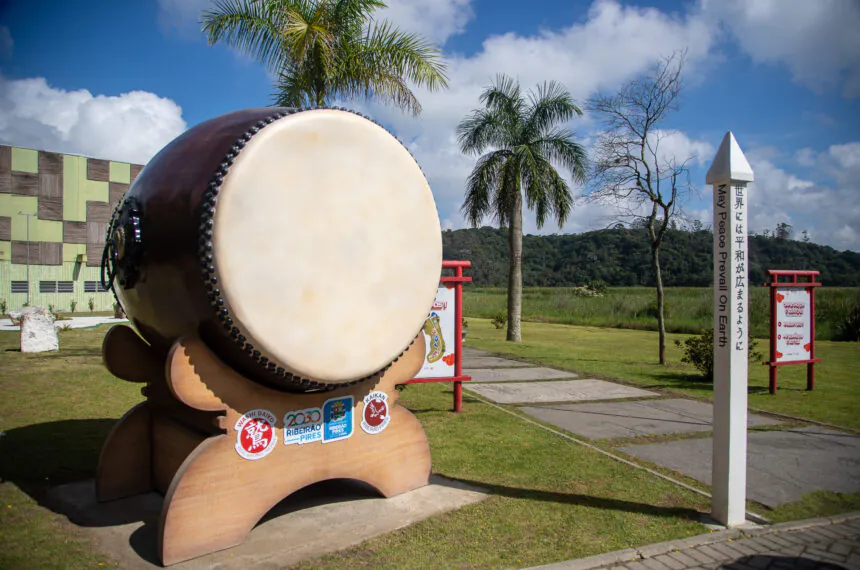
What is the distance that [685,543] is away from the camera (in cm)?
393

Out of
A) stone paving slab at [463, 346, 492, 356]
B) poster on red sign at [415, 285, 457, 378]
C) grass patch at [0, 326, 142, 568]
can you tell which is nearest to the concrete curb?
grass patch at [0, 326, 142, 568]

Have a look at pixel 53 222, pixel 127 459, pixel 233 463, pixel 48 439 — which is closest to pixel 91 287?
pixel 53 222

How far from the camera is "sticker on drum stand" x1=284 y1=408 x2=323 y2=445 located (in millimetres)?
4020

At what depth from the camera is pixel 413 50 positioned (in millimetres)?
10461

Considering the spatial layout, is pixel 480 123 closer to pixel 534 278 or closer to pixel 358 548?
pixel 358 548

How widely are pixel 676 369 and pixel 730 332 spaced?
9316 mm

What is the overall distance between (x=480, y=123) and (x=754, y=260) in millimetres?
37201

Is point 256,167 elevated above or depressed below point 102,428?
above

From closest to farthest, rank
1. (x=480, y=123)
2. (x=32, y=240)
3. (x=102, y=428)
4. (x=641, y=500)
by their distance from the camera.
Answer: (x=641, y=500), (x=102, y=428), (x=480, y=123), (x=32, y=240)

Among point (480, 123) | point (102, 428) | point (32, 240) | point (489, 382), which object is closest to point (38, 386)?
point (102, 428)

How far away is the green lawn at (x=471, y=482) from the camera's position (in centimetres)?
369

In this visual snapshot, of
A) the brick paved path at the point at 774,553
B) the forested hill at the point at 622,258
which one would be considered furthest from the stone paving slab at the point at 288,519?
the forested hill at the point at 622,258

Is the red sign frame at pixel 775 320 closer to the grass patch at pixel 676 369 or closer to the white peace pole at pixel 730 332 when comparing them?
the grass patch at pixel 676 369

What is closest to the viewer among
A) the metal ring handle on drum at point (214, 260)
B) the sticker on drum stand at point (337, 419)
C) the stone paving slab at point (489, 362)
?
the metal ring handle on drum at point (214, 260)
